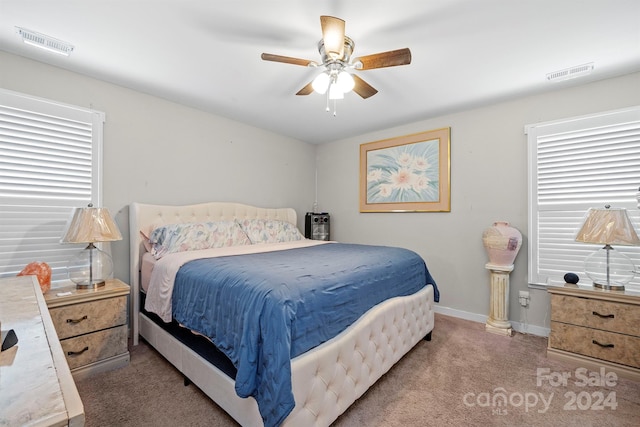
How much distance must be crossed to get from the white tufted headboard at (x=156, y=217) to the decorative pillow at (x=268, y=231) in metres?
0.31

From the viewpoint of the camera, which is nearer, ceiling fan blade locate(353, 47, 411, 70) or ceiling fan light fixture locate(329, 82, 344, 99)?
ceiling fan blade locate(353, 47, 411, 70)

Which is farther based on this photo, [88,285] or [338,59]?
[88,285]

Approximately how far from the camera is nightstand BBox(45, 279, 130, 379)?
1.91 meters

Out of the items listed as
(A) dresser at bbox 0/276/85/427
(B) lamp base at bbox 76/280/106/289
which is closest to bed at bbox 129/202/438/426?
(B) lamp base at bbox 76/280/106/289

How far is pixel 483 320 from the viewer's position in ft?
10.2

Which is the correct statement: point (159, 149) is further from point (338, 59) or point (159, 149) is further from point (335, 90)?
point (338, 59)

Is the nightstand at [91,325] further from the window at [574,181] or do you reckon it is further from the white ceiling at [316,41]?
the window at [574,181]

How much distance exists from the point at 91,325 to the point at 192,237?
96 cm

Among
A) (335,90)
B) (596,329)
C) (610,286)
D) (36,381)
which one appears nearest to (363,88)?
(335,90)

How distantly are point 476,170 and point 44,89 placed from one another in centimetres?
425

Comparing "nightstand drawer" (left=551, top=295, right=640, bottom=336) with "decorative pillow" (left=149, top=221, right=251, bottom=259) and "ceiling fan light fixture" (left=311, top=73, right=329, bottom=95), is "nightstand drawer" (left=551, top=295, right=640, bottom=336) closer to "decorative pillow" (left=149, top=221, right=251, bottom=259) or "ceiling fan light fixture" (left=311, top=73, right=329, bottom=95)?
"ceiling fan light fixture" (left=311, top=73, right=329, bottom=95)

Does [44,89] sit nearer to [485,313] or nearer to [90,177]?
[90,177]

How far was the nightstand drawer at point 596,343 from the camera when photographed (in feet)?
6.78

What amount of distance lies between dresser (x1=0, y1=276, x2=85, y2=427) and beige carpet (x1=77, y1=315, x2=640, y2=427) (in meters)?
1.05
